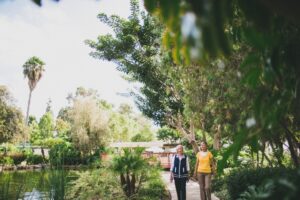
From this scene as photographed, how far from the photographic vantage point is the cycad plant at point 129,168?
11609mm

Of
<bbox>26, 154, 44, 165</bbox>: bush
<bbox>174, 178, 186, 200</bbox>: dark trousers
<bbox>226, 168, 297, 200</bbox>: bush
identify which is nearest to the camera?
<bbox>226, 168, 297, 200</bbox>: bush

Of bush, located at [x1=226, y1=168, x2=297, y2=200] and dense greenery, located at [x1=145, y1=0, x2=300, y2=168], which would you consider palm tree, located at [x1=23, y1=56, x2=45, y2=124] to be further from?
dense greenery, located at [x1=145, y1=0, x2=300, y2=168]

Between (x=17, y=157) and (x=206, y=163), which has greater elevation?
(x=17, y=157)

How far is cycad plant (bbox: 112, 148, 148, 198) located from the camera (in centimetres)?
1161

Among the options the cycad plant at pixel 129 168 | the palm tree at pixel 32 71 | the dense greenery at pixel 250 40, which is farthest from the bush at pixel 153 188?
the palm tree at pixel 32 71

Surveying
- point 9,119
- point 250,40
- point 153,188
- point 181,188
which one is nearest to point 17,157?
point 9,119

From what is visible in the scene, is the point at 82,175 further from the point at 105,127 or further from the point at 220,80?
the point at 105,127

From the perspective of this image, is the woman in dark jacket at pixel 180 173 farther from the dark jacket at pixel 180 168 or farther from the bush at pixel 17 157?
the bush at pixel 17 157

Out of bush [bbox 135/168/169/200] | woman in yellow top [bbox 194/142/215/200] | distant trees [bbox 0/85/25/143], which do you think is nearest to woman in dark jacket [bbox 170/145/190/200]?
woman in yellow top [bbox 194/142/215/200]

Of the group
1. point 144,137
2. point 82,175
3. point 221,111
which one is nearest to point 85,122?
point 144,137

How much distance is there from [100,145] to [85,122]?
3157mm

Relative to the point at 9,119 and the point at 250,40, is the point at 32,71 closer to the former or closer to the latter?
the point at 9,119

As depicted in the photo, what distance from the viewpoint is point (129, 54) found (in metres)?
19.6

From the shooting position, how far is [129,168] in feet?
38.1
